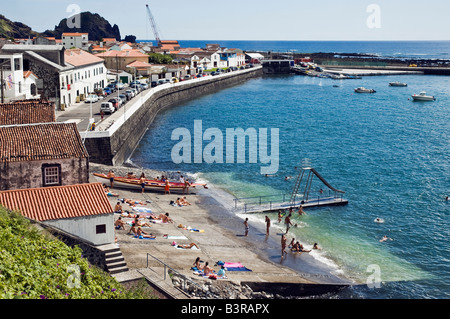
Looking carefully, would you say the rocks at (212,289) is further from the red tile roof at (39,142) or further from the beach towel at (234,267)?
the red tile roof at (39,142)

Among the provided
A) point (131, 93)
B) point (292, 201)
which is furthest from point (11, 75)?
point (292, 201)

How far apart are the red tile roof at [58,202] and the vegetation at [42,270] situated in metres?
2.05

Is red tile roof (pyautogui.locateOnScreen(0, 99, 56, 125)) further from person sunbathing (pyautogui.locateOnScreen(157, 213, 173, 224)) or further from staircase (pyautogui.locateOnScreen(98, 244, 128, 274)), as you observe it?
staircase (pyautogui.locateOnScreen(98, 244, 128, 274))

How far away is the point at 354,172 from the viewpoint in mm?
50562

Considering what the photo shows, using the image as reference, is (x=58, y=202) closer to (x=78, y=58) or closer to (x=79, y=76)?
(x=79, y=76)

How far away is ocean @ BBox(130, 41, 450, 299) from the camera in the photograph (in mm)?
29562

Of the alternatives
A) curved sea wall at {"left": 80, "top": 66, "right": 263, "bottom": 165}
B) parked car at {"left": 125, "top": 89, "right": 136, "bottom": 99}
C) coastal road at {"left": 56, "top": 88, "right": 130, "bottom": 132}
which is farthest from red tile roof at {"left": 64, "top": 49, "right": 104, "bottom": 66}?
curved sea wall at {"left": 80, "top": 66, "right": 263, "bottom": 165}

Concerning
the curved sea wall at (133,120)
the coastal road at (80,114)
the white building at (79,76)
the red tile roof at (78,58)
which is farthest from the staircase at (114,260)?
the red tile roof at (78,58)

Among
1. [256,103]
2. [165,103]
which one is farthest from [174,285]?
[256,103]

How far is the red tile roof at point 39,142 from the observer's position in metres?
26.9

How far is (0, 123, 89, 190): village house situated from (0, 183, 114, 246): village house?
12.4ft

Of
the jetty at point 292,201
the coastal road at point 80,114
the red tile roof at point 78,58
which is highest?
the red tile roof at point 78,58

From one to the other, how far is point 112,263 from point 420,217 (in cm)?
2495

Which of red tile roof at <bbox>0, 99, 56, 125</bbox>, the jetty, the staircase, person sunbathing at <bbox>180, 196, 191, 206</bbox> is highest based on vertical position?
red tile roof at <bbox>0, 99, 56, 125</bbox>
